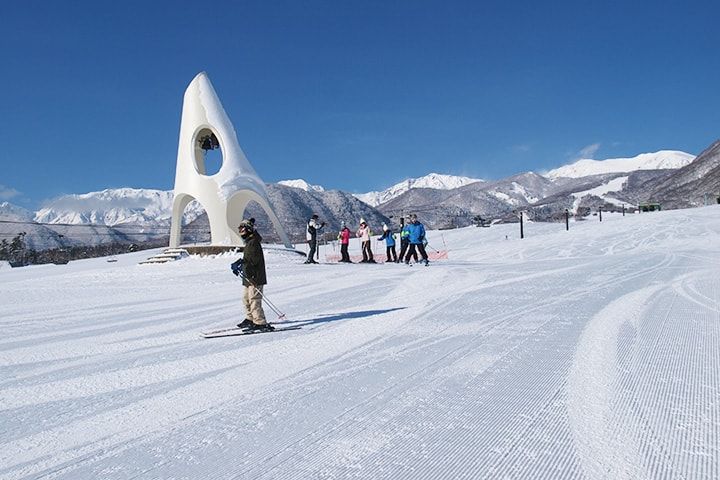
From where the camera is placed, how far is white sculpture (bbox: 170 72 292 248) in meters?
21.2

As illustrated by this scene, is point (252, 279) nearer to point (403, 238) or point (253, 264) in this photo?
point (253, 264)

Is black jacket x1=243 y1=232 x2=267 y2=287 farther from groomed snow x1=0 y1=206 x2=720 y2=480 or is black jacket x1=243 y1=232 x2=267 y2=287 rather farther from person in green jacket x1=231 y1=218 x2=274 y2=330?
groomed snow x1=0 y1=206 x2=720 y2=480

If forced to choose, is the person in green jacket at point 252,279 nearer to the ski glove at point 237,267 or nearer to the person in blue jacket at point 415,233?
the ski glove at point 237,267

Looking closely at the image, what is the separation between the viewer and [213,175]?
21.5 metres

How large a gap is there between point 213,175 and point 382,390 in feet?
65.1

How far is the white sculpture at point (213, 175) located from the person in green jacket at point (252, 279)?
15346mm

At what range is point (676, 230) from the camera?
2309 centimetres

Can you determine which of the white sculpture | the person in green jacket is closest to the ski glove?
the person in green jacket

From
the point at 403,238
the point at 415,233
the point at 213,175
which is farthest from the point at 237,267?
the point at 213,175

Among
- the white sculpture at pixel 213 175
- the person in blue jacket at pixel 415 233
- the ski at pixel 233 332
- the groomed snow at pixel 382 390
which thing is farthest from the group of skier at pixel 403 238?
the ski at pixel 233 332

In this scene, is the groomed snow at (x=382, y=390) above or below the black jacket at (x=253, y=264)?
below

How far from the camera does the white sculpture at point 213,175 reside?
21.2 m

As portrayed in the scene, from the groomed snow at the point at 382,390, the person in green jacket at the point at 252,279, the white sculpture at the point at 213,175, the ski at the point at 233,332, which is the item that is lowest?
the groomed snow at the point at 382,390

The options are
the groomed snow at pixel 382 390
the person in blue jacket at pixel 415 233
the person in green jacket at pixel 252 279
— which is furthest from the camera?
the person in blue jacket at pixel 415 233
